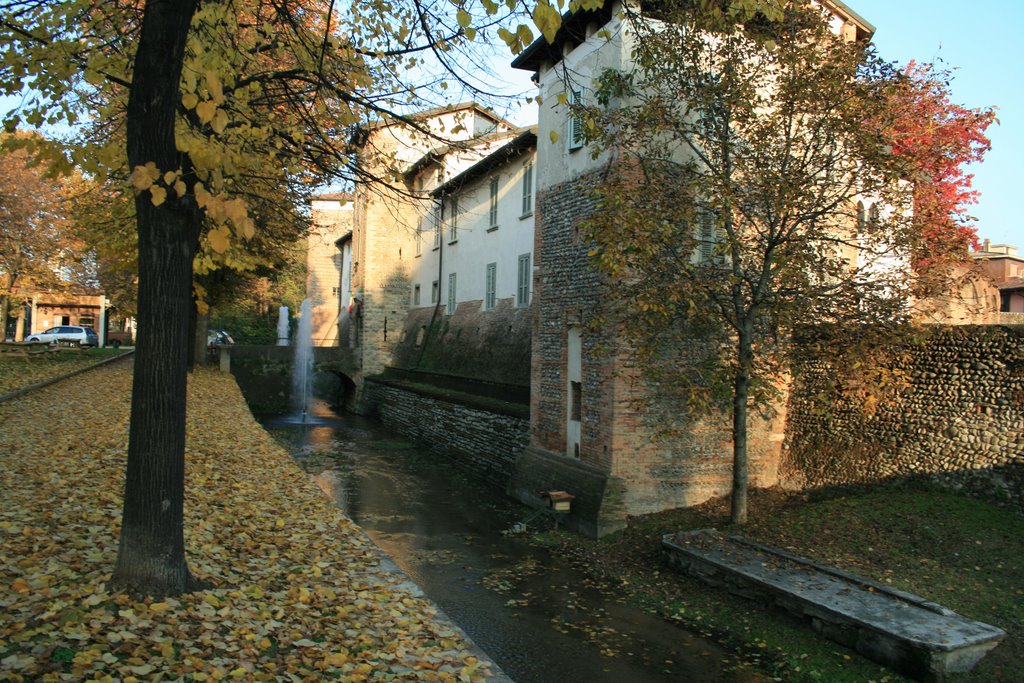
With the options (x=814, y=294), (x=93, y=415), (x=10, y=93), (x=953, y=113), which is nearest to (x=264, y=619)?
(x=10, y=93)

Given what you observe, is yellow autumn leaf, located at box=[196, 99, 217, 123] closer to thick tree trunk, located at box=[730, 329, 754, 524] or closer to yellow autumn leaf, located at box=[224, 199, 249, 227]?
yellow autumn leaf, located at box=[224, 199, 249, 227]

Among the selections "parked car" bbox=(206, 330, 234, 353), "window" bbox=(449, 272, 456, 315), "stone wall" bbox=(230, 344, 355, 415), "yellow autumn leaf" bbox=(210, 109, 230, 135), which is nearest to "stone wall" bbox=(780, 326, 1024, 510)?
"yellow autumn leaf" bbox=(210, 109, 230, 135)

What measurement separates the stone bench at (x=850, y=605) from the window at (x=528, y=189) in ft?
42.4

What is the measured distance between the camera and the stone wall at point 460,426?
17.5m

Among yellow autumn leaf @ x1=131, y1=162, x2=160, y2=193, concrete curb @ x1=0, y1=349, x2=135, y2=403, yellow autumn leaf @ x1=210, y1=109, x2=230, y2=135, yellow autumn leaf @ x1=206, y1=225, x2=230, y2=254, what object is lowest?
concrete curb @ x1=0, y1=349, x2=135, y2=403

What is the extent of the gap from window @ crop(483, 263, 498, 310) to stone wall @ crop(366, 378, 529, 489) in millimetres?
3315

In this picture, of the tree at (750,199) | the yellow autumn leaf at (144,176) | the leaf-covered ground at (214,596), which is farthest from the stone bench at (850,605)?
the yellow autumn leaf at (144,176)

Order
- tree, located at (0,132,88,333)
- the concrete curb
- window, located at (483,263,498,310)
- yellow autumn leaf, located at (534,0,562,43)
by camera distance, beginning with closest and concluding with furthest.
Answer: yellow autumn leaf, located at (534,0,562,43), the concrete curb, window, located at (483,263,498,310), tree, located at (0,132,88,333)

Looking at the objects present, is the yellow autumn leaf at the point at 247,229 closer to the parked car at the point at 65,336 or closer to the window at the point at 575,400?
the window at the point at 575,400

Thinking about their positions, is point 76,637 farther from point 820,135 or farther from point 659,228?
point 820,135

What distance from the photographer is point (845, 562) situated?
9234 mm

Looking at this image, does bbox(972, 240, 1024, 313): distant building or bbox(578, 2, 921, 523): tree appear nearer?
bbox(578, 2, 921, 523): tree

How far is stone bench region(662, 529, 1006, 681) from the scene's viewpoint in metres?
6.81

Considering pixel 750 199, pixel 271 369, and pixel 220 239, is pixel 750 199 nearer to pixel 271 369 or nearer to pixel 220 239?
pixel 220 239
